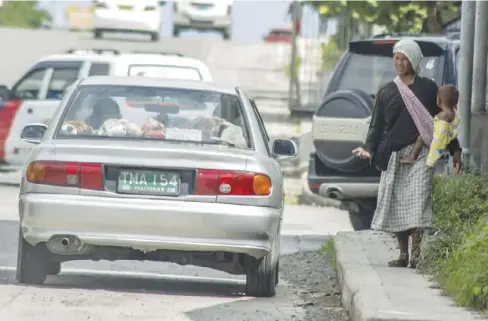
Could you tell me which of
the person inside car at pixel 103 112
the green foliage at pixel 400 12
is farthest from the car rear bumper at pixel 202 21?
the person inside car at pixel 103 112

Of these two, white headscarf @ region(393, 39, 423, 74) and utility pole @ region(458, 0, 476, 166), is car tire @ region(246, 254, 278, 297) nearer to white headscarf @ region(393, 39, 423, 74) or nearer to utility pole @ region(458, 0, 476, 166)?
white headscarf @ region(393, 39, 423, 74)

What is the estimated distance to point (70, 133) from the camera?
34.9 ft

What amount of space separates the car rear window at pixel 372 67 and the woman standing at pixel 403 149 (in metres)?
4.20

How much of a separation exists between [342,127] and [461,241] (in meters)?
4.47

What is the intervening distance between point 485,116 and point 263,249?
493cm

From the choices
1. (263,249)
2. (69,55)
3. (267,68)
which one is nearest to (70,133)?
(263,249)

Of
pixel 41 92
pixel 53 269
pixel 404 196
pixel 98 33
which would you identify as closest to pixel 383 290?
pixel 404 196

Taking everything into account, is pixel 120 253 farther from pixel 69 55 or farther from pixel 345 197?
pixel 69 55

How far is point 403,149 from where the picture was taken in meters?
10.7

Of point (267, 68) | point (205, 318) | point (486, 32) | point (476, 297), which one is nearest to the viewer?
point (476, 297)

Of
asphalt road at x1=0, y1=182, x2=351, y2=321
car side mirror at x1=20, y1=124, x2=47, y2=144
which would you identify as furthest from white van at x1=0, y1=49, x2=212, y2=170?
car side mirror at x1=20, y1=124, x2=47, y2=144

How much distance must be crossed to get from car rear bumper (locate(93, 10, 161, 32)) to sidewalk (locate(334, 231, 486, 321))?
3409cm

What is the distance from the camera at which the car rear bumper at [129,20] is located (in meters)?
46.0

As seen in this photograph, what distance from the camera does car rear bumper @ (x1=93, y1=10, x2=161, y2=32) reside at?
46031mm
